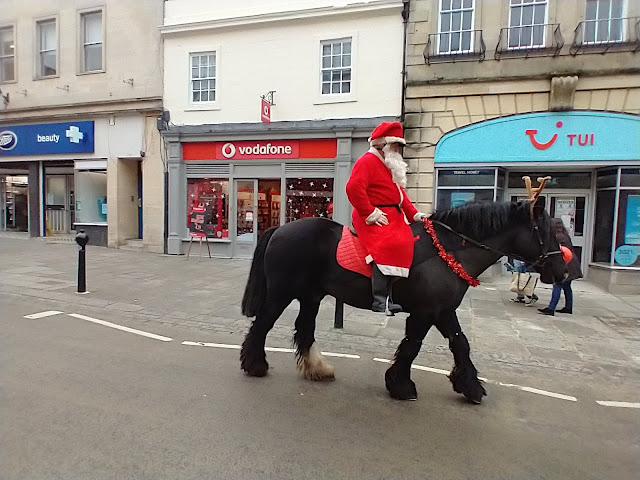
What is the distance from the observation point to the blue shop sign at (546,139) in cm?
888

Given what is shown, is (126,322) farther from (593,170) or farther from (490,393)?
(593,170)

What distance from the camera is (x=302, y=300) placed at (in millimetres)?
4020

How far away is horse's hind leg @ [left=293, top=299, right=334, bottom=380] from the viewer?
3.92 m

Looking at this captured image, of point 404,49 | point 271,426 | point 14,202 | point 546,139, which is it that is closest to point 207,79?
point 404,49

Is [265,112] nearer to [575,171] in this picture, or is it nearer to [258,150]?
[258,150]

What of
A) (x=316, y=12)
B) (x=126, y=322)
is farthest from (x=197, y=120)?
(x=126, y=322)

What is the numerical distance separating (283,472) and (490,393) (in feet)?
7.31

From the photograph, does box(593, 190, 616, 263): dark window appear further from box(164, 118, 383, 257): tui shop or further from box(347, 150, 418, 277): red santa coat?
box(347, 150, 418, 277): red santa coat

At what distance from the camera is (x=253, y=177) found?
12.2 meters

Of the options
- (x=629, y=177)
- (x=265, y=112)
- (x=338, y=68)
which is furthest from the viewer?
(x=265, y=112)

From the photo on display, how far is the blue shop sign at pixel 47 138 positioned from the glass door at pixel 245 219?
18.8 feet

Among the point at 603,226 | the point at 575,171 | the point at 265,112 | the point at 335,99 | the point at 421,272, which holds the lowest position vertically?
the point at 421,272

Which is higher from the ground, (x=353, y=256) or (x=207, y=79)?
(x=207, y=79)

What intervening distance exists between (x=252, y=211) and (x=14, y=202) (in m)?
11.8
